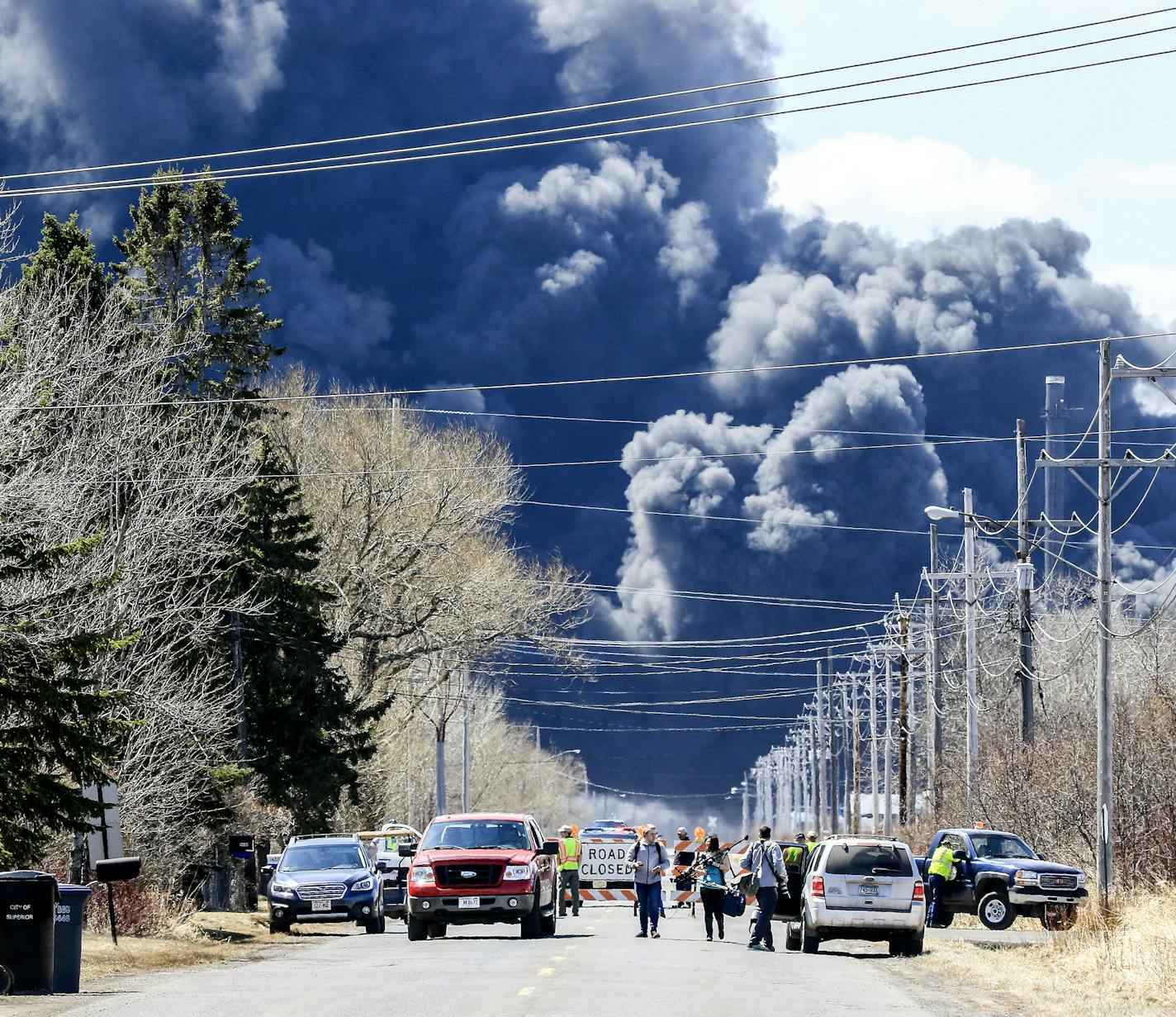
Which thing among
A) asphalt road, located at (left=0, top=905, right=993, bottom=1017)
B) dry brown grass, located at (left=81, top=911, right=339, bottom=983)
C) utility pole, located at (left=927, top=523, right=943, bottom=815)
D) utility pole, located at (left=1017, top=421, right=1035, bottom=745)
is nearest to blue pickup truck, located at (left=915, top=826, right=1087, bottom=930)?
asphalt road, located at (left=0, top=905, right=993, bottom=1017)

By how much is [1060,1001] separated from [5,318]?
21649mm

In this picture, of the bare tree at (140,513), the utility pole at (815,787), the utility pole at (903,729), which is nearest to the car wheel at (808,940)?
the bare tree at (140,513)

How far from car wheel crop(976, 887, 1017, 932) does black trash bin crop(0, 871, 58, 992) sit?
20104mm

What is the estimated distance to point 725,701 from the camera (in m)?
199

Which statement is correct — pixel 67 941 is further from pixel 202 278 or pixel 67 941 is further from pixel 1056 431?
pixel 1056 431

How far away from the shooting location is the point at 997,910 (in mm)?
34344

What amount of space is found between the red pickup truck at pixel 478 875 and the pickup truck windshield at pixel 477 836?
0.04ft

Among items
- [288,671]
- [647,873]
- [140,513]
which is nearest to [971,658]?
[288,671]

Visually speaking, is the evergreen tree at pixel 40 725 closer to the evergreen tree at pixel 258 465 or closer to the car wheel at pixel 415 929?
the car wheel at pixel 415 929

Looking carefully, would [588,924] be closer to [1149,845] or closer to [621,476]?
[1149,845]

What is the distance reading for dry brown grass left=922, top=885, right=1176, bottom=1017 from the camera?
1911 centimetres

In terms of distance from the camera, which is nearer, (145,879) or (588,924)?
(145,879)

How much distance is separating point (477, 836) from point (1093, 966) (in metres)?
10.7

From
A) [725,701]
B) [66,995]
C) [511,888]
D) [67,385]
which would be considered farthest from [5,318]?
[725,701]
